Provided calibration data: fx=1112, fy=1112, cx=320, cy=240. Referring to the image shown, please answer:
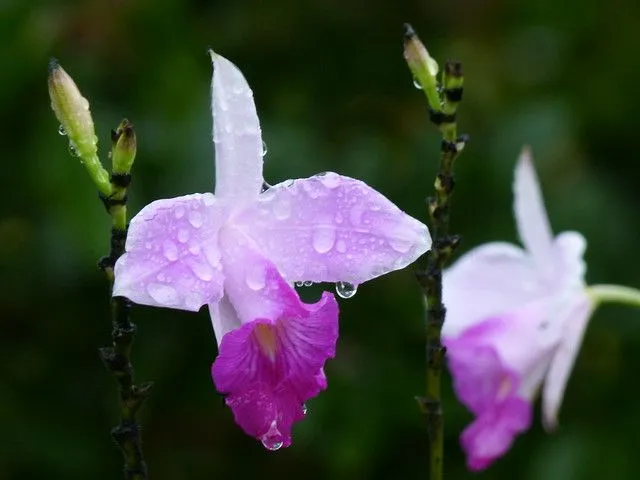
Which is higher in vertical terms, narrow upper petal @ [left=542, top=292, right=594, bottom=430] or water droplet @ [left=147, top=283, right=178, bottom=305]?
water droplet @ [left=147, top=283, right=178, bottom=305]

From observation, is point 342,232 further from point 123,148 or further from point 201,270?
point 123,148

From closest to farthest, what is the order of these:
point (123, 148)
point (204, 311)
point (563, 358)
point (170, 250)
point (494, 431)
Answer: point (123, 148)
point (170, 250)
point (494, 431)
point (563, 358)
point (204, 311)

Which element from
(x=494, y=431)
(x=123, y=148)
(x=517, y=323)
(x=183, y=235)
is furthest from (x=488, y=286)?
(x=123, y=148)

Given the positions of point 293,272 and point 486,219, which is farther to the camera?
point 486,219

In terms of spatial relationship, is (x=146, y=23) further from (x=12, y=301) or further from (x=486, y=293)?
(x=486, y=293)

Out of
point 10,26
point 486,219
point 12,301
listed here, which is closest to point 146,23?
point 10,26

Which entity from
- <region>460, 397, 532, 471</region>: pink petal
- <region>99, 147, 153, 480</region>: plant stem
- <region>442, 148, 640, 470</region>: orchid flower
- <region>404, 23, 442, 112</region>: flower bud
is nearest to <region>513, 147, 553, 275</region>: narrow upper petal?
<region>442, 148, 640, 470</region>: orchid flower

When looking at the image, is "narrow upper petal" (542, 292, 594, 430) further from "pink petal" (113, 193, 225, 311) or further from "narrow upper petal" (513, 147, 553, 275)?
"pink petal" (113, 193, 225, 311)
